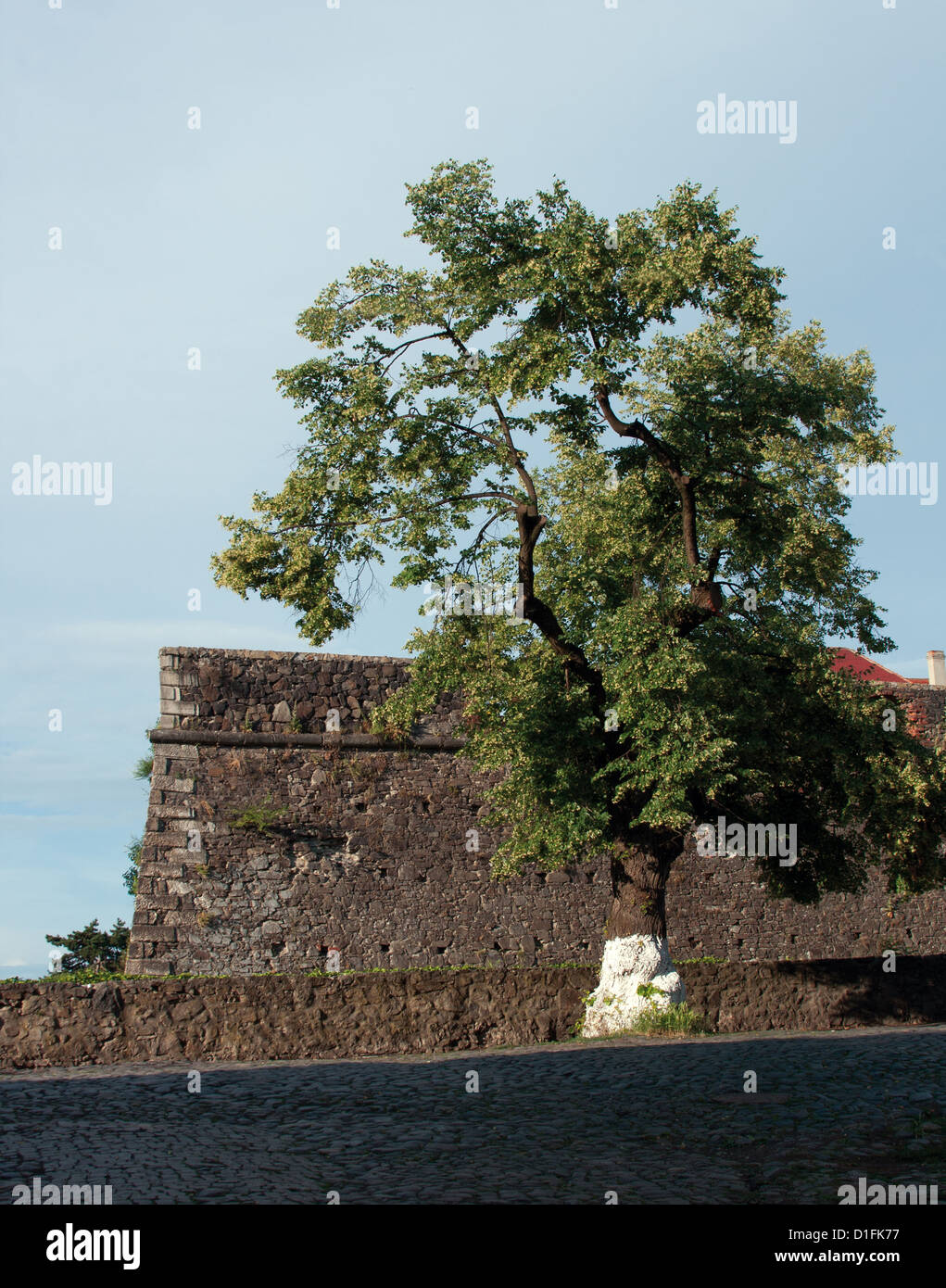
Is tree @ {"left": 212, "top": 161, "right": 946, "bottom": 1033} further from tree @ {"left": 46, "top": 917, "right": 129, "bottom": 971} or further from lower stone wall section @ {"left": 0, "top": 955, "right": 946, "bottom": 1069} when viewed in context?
tree @ {"left": 46, "top": 917, "right": 129, "bottom": 971}

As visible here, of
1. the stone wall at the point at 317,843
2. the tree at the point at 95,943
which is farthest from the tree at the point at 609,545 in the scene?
the tree at the point at 95,943

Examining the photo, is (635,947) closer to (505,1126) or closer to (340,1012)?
(340,1012)

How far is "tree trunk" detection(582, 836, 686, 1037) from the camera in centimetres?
1482

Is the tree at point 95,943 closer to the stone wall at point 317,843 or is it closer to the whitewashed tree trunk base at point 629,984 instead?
the stone wall at point 317,843

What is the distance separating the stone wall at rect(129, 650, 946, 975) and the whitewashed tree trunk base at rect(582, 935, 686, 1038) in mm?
5423

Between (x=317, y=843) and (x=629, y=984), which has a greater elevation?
(x=317, y=843)

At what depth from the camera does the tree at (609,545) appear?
1497 cm

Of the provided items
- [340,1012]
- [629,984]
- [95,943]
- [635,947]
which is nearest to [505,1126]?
[340,1012]

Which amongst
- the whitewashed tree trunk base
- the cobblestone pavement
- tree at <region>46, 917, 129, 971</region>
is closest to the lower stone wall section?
the whitewashed tree trunk base

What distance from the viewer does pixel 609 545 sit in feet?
54.9

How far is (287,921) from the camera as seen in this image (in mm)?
19438

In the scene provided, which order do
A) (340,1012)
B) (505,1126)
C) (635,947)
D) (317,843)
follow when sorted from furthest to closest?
(317,843), (635,947), (340,1012), (505,1126)

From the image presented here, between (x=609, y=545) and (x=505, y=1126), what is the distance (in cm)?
927

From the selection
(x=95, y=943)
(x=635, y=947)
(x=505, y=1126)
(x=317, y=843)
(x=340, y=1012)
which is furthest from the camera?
(x=95, y=943)
